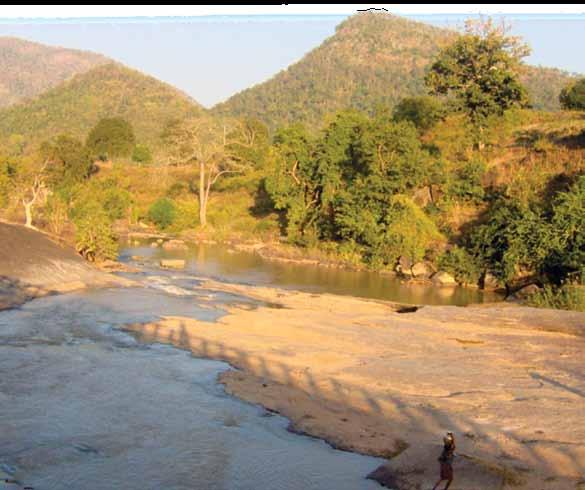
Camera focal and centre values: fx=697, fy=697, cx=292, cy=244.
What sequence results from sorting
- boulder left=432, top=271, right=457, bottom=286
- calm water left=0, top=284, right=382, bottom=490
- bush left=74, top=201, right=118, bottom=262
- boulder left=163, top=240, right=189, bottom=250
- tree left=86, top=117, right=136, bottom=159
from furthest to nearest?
tree left=86, top=117, right=136, bottom=159 < boulder left=163, top=240, right=189, bottom=250 < boulder left=432, top=271, right=457, bottom=286 < bush left=74, top=201, right=118, bottom=262 < calm water left=0, top=284, right=382, bottom=490

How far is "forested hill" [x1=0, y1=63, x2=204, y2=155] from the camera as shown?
8638cm

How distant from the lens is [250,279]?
2667 centimetres

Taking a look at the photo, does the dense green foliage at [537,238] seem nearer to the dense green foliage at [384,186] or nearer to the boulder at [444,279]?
the dense green foliage at [384,186]

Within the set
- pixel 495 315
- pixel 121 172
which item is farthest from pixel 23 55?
pixel 495 315

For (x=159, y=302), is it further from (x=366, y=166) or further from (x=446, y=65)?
(x=446, y=65)

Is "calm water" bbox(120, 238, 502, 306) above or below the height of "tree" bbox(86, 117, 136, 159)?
below

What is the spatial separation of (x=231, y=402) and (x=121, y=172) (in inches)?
1774

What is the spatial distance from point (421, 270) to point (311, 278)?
192 inches

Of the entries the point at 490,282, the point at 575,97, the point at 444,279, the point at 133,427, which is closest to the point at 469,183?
the point at 444,279

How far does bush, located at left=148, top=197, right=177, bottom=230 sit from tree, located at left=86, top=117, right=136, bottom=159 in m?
15.8

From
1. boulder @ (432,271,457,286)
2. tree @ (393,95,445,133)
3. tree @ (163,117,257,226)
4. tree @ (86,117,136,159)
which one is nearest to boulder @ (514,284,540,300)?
boulder @ (432,271,457,286)

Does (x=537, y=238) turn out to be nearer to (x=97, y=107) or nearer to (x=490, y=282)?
(x=490, y=282)

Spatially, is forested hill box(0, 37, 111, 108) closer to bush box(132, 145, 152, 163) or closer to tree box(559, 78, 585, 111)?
bush box(132, 145, 152, 163)

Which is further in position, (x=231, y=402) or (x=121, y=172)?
(x=121, y=172)
